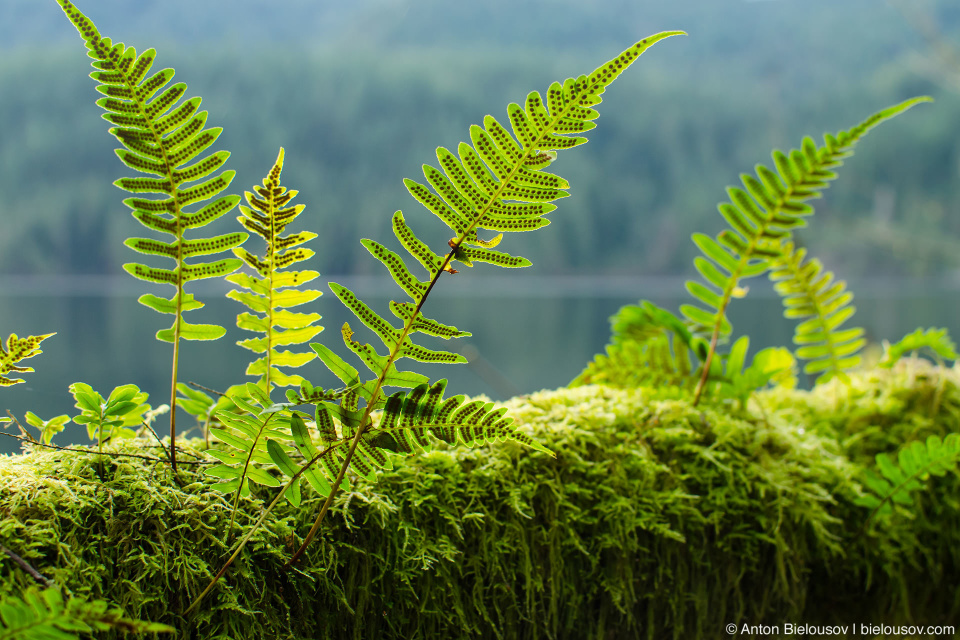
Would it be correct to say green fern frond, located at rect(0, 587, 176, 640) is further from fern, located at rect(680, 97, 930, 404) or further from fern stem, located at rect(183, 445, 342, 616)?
fern, located at rect(680, 97, 930, 404)

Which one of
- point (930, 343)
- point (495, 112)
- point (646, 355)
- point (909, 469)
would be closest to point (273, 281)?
point (646, 355)

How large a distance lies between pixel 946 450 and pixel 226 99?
40.5 metres

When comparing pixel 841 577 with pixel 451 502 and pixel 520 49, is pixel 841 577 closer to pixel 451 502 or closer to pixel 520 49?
pixel 451 502

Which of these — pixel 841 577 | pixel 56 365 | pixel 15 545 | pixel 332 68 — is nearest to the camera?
pixel 15 545

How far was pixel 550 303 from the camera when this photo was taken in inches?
1101

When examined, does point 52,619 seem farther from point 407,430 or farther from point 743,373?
point 743,373

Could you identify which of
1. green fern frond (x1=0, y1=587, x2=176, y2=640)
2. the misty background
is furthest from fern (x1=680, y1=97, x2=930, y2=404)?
the misty background

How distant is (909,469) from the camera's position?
0.84m

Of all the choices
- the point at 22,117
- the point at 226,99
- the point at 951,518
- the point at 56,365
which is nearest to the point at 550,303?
the point at 56,365

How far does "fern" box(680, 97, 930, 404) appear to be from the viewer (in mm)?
844

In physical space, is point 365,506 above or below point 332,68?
below

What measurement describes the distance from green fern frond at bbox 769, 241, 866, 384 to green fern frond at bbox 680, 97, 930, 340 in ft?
0.59

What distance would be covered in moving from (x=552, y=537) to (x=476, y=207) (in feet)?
1.48

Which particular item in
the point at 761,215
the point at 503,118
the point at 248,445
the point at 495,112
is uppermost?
the point at 495,112
